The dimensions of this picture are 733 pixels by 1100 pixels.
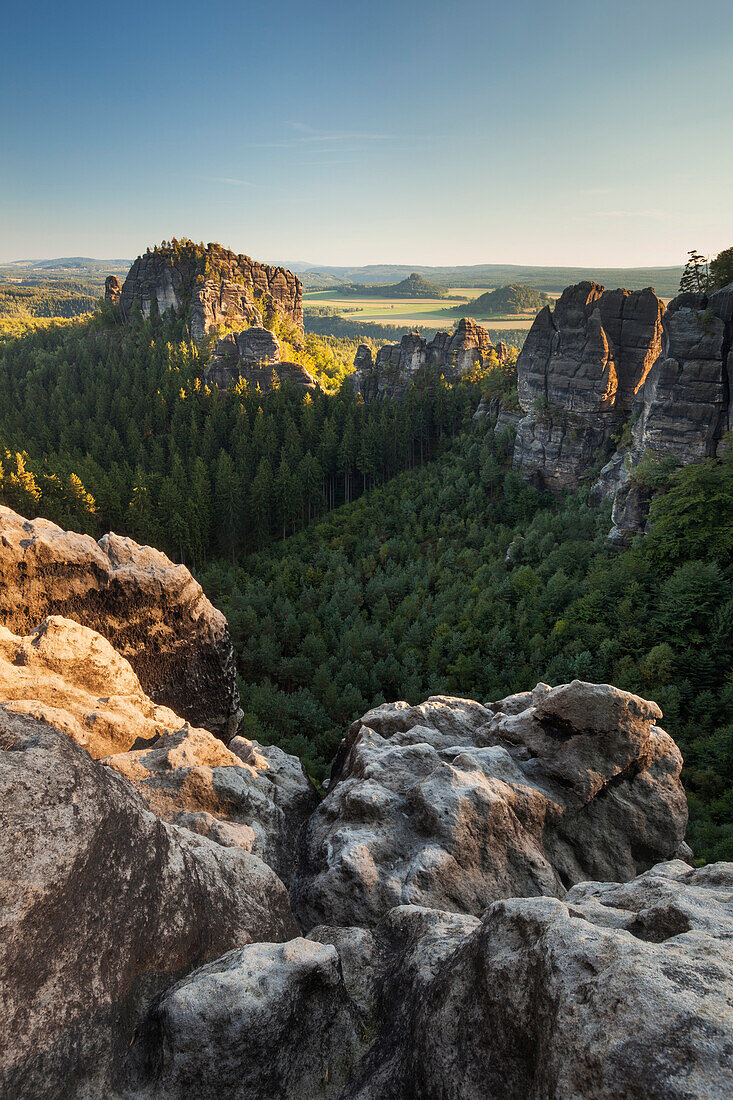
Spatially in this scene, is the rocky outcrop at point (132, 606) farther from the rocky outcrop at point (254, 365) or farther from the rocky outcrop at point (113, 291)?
the rocky outcrop at point (113, 291)

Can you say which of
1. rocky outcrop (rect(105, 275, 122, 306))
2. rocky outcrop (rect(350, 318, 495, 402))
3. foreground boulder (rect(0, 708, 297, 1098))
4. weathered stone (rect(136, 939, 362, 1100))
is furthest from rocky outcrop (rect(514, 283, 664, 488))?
rocky outcrop (rect(105, 275, 122, 306))

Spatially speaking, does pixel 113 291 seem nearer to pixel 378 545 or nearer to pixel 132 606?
pixel 378 545

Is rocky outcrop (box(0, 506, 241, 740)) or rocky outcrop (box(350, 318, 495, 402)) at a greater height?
rocky outcrop (box(350, 318, 495, 402))

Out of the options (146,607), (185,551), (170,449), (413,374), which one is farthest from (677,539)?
(413,374)

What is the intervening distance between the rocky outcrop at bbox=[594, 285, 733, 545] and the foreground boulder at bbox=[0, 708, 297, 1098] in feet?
123

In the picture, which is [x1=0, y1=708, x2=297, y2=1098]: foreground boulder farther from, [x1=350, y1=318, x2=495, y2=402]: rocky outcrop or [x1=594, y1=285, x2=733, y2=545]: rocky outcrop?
[x1=350, y1=318, x2=495, y2=402]: rocky outcrop

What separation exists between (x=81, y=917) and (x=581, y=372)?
56053mm

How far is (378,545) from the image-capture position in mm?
53594

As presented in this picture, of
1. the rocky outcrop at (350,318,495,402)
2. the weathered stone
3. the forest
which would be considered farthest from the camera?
the rocky outcrop at (350,318,495,402)

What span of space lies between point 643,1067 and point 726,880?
582 centimetres

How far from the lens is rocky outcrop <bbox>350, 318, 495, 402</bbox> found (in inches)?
3467

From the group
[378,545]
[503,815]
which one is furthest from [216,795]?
[378,545]

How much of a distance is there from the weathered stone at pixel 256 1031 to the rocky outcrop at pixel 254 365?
8644 centimetres

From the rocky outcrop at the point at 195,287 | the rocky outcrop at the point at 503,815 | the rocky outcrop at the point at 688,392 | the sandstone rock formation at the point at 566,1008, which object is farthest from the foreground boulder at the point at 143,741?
the rocky outcrop at the point at 195,287
